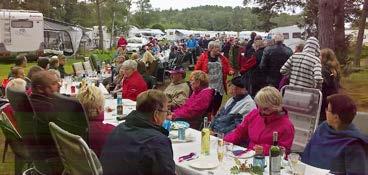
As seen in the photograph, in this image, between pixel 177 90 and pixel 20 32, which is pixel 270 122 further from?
pixel 20 32

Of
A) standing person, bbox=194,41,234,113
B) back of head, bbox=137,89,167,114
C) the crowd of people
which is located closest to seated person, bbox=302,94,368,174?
the crowd of people

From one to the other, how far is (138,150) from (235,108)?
2.13m

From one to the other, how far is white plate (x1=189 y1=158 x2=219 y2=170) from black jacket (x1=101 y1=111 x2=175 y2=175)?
399 mm

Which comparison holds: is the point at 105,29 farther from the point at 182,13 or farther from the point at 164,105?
the point at 182,13

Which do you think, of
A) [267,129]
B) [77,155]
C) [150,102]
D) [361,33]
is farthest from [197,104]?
[361,33]

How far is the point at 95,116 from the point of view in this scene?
3379mm

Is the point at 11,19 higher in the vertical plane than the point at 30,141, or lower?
higher

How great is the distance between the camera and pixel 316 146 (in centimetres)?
323

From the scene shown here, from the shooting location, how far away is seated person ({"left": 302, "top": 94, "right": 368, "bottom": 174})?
9.47ft

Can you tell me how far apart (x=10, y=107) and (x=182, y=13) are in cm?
8837

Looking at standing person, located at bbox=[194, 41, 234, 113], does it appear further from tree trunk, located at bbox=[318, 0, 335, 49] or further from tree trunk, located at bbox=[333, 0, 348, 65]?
tree trunk, located at bbox=[333, 0, 348, 65]


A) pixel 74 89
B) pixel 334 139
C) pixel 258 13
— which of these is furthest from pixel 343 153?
pixel 258 13

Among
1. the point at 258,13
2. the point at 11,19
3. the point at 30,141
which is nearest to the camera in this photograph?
the point at 30,141

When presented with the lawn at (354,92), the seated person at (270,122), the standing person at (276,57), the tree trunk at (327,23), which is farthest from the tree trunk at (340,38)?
the seated person at (270,122)
